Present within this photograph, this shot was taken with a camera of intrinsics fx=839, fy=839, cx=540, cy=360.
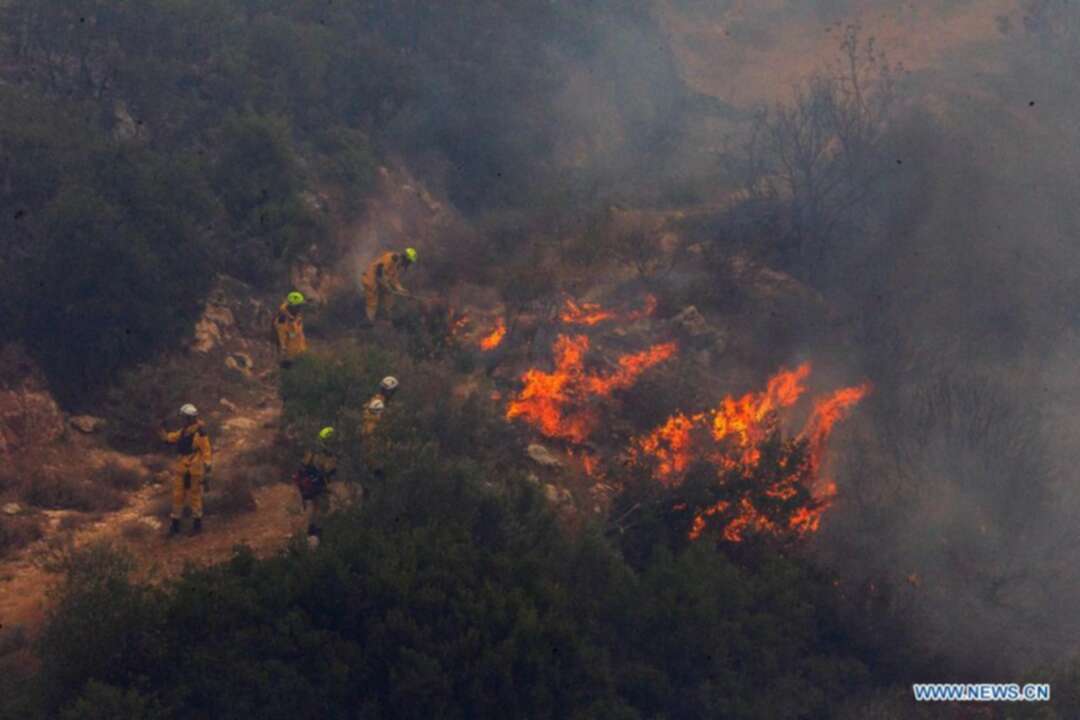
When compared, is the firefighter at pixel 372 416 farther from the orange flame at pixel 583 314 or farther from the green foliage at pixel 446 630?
the orange flame at pixel 583 314

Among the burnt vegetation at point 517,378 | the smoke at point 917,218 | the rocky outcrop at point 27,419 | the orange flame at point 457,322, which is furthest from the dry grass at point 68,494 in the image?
the smoke at point 917,218

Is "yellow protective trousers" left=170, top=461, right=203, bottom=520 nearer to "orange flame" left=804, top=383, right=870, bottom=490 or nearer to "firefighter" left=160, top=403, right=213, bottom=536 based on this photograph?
"firefighter" left=160, top=403, right=213, bottom=536

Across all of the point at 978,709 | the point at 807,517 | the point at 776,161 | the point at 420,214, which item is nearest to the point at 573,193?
the point at 420,214

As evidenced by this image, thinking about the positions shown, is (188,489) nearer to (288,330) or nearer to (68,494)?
(68,494)

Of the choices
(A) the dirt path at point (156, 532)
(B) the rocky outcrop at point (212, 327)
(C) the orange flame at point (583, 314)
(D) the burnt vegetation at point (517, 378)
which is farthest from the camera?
(C) the orange flame at point (583, 314)

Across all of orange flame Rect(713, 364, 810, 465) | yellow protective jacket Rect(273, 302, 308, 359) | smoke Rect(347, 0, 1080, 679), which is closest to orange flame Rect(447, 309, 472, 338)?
smoke Rect(347, 0, 1080, 679)

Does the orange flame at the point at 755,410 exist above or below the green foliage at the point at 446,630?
above
